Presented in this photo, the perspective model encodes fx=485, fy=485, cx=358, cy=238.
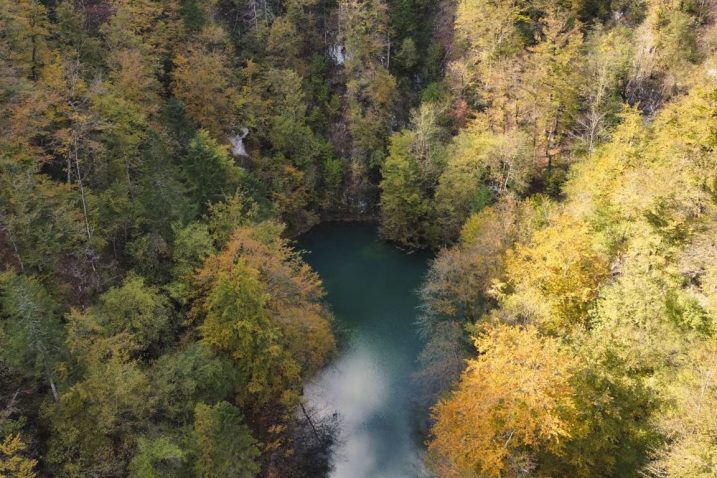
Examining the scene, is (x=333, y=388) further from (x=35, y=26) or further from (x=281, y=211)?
(x=35, y=26)

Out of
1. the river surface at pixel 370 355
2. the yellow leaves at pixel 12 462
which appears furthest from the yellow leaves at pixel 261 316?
the yellow leaves at pixel 12 462

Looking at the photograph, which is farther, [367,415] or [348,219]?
[348,219]

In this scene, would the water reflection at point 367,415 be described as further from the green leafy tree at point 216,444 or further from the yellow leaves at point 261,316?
the green leafy tree at point 216,444

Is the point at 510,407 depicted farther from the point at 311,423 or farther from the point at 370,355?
the point at 370,355

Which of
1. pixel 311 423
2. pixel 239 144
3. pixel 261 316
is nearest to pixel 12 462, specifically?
pixel 261 316

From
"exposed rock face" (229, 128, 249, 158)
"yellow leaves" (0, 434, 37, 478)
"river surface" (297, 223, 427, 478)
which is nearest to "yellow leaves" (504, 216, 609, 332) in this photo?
"river surface" (297, 223, 427, 478)

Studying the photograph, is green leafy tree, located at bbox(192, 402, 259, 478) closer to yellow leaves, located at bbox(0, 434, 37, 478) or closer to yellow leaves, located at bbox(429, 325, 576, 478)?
yellow leaves, located at bbox(0, 434, 37, 478)
